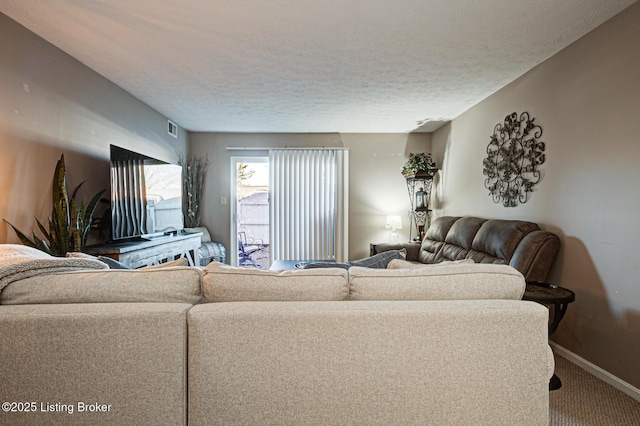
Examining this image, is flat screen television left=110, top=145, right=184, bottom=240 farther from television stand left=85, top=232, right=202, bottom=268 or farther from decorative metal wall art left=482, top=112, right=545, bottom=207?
decorative metal wall art left=482, top=112, right=545, bottom=207

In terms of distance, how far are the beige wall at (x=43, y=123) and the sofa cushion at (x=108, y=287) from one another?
4.46 feet

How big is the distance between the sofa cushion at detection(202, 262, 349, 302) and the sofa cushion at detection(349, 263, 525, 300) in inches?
3.2

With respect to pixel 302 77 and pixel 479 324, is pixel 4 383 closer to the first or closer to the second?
pixel 479 324

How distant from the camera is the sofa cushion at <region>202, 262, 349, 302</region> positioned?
1245 mm

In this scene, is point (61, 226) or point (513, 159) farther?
point (513, 159)

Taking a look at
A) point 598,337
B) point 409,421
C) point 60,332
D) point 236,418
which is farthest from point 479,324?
point 598,337

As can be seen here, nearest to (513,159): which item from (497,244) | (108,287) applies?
(497,244)

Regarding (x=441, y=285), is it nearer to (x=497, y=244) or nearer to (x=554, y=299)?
(x=554, y=299)

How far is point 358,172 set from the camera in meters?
5.45

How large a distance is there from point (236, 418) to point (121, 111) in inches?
130

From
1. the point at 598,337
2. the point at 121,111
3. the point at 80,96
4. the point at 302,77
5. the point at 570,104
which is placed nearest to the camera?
the point at 598,337

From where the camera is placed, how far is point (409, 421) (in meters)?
1.14

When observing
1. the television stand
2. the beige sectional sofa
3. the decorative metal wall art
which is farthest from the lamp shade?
the beige sectional sofa

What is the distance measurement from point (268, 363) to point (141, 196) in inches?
106
